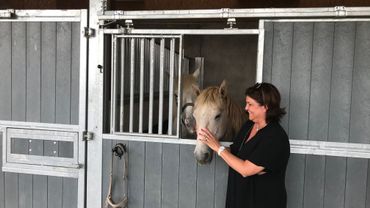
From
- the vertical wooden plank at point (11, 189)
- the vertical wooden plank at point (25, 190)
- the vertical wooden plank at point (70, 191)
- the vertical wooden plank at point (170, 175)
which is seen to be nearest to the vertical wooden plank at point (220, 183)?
the vertical wooden plank at point (170, 175)

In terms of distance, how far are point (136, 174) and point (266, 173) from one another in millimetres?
860

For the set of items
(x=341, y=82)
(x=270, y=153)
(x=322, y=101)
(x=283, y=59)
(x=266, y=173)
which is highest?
(x=283, y=59)

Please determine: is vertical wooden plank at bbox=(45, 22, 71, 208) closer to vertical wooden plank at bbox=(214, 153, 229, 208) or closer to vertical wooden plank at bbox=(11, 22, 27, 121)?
vertical wooden plank at bbox=(11, 22, 27, 121)

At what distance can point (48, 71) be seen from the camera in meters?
2.31

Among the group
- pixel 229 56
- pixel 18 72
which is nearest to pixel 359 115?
pixel 18 72

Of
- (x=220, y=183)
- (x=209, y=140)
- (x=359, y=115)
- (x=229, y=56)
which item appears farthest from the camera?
(x=229, y=56)

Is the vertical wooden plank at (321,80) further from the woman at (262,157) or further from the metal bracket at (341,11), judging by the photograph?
the woman at (262,157)

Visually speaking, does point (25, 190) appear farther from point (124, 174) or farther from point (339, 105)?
point (339, 105)

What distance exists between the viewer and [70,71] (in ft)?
7.46

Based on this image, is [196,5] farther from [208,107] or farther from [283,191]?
[283,191]

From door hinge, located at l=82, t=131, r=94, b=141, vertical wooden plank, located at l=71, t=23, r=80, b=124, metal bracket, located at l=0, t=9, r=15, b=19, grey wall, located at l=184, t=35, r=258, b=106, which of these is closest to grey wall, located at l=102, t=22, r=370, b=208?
door hinge, located at l=82, t=131, r=94, b=141

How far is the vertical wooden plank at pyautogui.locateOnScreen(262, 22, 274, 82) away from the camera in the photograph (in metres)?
2.02

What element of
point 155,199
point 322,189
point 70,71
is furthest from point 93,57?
point 322,189

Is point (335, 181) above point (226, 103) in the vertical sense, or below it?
below
